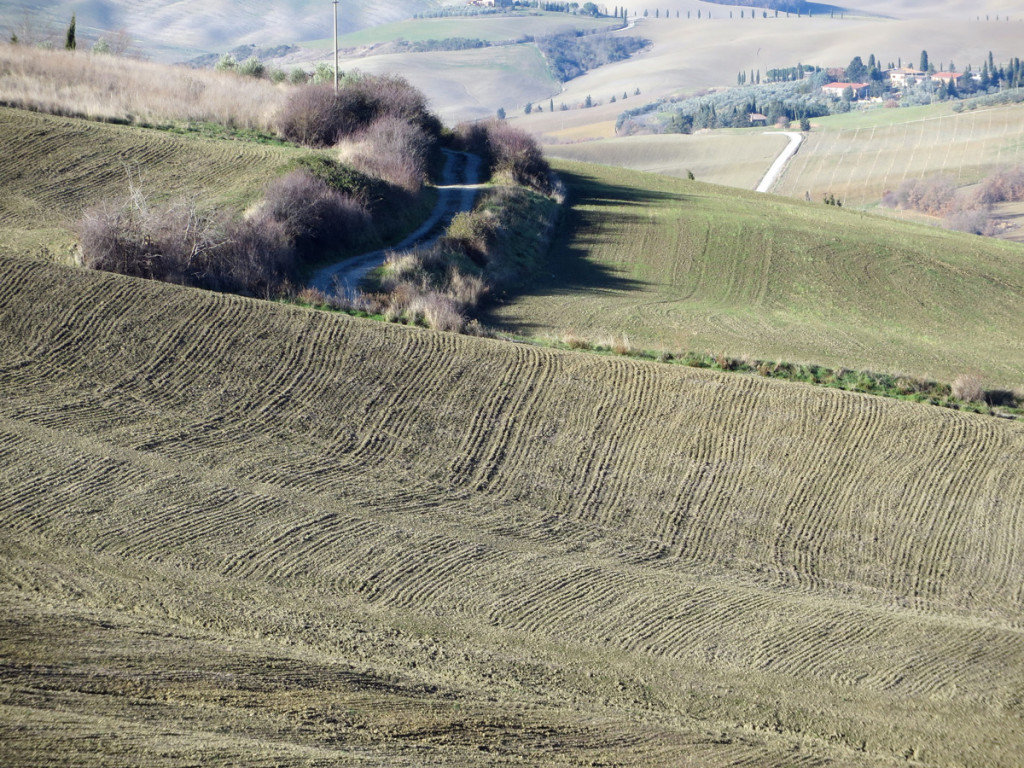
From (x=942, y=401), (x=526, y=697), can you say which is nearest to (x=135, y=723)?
(x=526, y=697)

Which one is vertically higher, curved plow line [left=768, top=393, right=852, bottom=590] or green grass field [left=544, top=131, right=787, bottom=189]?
green grass field [left=544, top=131, right=787, bottom=189]

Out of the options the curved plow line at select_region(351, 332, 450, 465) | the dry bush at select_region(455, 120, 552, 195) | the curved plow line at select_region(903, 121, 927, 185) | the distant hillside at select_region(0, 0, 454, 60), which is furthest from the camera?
the distant hillside at select_region(0, 0, 454, 60)

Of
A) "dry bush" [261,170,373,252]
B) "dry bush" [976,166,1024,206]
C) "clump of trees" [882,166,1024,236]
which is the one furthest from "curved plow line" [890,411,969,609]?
"dry bush" [976,166,1024,206]

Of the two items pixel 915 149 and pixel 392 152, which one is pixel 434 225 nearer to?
pixel 392 152

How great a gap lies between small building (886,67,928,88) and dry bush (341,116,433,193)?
14576cm

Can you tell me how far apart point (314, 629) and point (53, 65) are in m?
37.4

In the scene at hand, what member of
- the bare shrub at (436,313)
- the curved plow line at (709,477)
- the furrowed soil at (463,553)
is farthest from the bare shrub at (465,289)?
the curved plow line at (709,477)

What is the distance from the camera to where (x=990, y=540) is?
58.2 feet

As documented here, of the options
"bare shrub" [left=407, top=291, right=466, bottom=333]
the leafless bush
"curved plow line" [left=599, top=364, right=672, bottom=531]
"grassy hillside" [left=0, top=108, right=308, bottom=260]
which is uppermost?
"grassy hillside" [left=0, top=108, right=308, bottom=260]

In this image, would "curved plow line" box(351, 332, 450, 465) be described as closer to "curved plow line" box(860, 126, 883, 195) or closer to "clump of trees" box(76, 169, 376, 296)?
"clump of trees" box(76, 169, 376, 296)

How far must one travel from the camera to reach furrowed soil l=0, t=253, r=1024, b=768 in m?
10.7

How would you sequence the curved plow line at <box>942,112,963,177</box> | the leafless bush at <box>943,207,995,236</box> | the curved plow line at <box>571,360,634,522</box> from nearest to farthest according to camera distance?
the curved plow line at <box>571,360,634,522</box>
the leafless bush at <box>943,207,995,236</box>
the curved plow line at <box>942,112,963,177</box>

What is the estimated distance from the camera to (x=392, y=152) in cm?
3897

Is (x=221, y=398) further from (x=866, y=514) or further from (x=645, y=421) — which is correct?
(x=866, y=514)
